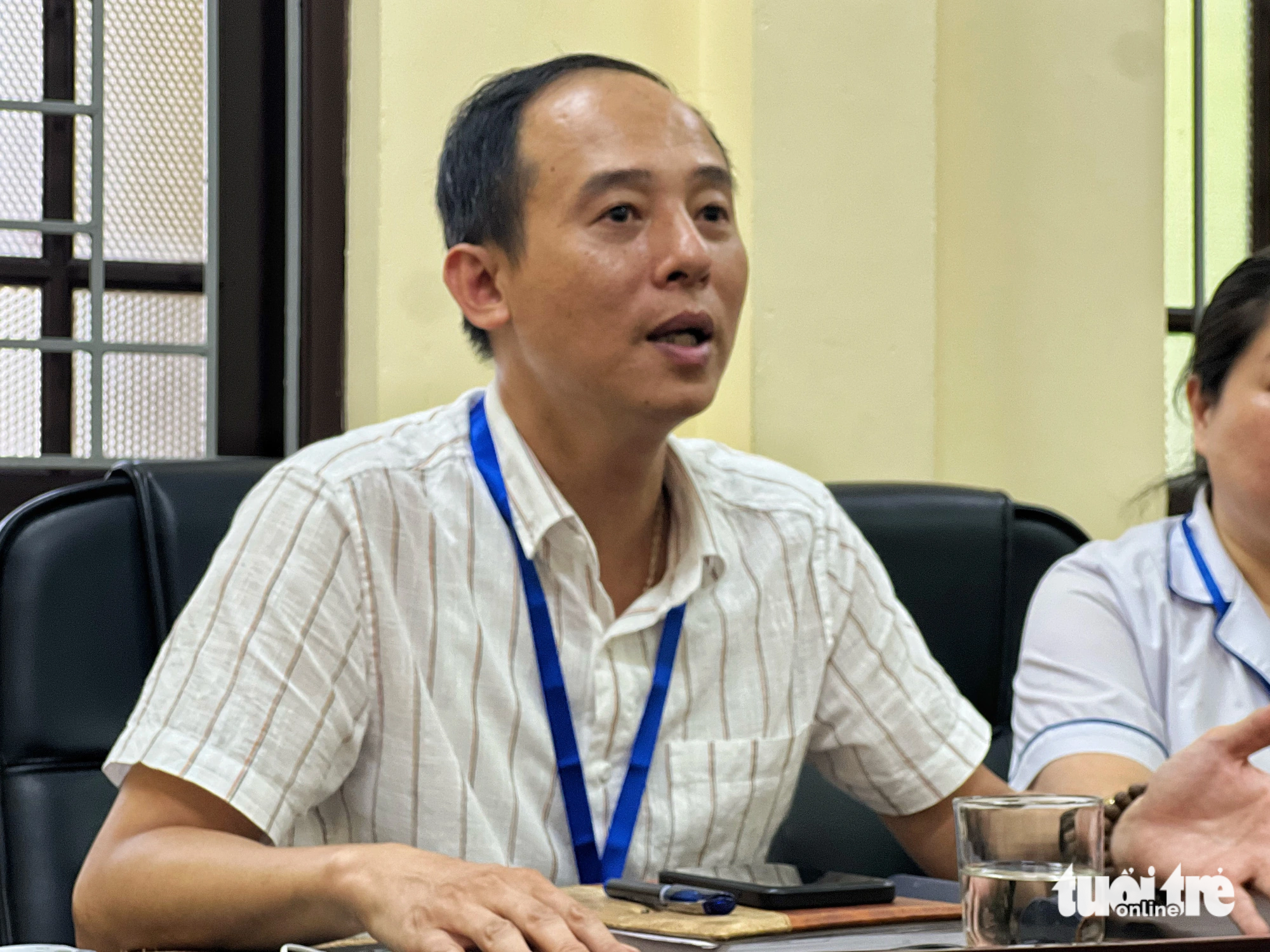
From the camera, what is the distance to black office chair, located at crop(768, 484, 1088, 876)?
6.01 ft

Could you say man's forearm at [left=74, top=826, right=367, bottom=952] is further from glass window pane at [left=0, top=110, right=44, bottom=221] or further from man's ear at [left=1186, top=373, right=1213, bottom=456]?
glass window pane at [left=0, top=110, right=44, bottom=221]

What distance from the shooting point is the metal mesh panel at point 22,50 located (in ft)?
7.41

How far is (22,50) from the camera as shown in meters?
2.27

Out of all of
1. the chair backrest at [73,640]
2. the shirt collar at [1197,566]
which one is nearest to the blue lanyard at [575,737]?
the chair backrest at [73,640]

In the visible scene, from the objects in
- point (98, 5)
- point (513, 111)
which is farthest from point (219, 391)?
point (513, 111)

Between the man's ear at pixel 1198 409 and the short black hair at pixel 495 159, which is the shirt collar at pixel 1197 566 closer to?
the man's ear at pixel 1198 409

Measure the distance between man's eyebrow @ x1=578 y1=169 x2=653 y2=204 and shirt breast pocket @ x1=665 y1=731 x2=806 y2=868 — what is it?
0.50 metres

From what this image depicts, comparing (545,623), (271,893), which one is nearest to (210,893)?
(271,893)

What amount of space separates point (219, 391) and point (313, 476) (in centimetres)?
106

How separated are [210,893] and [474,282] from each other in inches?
25.1

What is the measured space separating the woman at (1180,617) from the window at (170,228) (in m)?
1.16

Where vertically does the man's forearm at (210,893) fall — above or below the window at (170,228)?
below

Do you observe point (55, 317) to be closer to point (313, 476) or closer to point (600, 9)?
point (600, 9)

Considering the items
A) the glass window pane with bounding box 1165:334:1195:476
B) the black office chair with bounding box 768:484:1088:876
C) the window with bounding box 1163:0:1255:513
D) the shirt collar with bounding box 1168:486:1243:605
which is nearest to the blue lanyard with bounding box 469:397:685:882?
the black office chair with bounding box 768:484:1088:876
